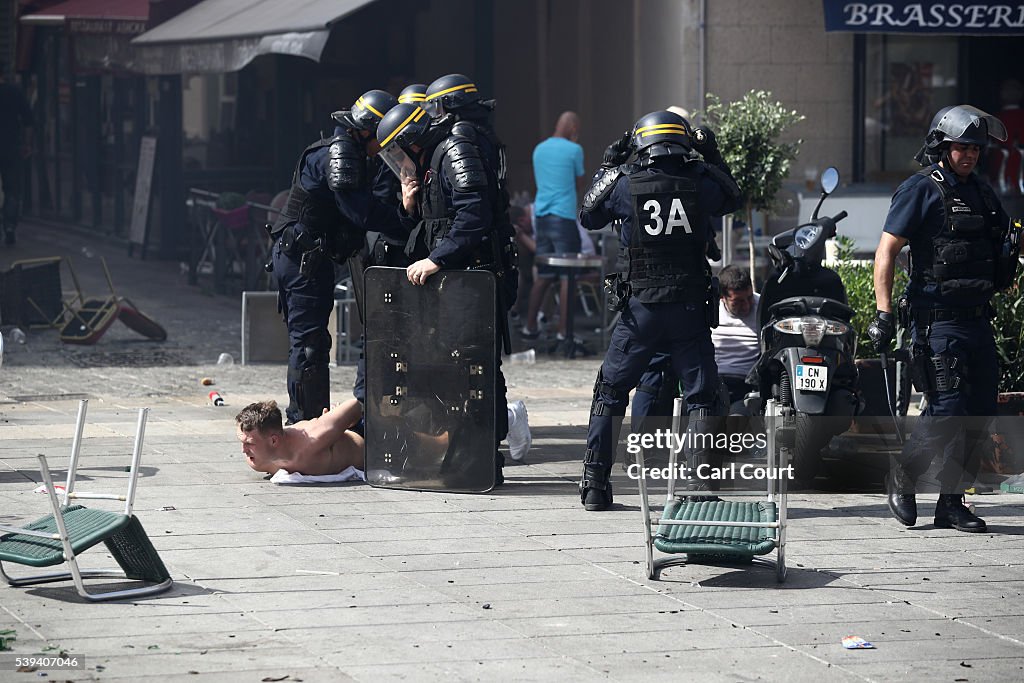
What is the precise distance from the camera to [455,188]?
8.00 meters

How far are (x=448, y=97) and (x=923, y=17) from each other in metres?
7.96

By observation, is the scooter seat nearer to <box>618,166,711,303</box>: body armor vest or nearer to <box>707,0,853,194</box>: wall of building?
<box>618,166,711,303</box>: body armor vest

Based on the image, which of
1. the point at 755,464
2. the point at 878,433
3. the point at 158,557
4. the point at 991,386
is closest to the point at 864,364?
the point at 878,433

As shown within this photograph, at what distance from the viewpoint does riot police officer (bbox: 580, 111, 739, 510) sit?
757 centimetres

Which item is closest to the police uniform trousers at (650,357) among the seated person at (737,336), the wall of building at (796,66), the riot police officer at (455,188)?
the riot police officer at (455,188)

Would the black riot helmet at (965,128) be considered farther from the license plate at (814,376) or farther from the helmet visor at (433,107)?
the helmet visor at (433,107)

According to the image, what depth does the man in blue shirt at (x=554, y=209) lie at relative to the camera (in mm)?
13953

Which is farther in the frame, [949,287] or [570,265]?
[570,265]

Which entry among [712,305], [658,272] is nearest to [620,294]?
[658,272]

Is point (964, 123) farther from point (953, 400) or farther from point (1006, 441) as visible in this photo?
point (1006, 441)

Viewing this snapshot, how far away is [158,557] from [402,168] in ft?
9.43

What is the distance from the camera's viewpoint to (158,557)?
6.14 metres

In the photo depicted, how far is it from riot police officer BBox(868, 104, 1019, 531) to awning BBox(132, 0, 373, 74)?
7.47 m

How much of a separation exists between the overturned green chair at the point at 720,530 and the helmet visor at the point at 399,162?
2396mm
